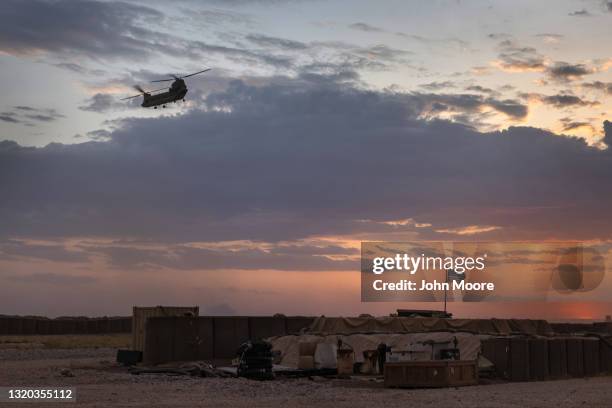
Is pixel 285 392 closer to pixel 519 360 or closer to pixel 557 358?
pixel 519 360

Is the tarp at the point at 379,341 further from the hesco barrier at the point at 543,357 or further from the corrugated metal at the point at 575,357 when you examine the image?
the corrugated metal at the point at 575,357

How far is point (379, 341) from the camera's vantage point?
37.9m

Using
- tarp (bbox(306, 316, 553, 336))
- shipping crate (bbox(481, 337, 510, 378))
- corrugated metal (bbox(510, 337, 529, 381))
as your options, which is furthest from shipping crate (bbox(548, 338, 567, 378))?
tarp (bbox(306, 316, 553, 336))

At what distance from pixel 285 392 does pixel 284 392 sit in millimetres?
36

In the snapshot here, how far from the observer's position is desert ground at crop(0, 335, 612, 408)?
2536cm

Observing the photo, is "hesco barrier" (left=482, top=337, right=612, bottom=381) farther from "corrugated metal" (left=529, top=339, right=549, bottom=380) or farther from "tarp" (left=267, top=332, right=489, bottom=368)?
"tarp" (left=267, top=332, right=489, bottom=368)

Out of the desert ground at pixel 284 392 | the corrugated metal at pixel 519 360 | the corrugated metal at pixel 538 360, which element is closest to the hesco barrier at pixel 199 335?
the desert ground at pixel 284 392

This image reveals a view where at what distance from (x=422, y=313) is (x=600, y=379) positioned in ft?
46.2

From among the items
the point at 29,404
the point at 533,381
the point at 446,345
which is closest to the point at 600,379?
the point at 533,381

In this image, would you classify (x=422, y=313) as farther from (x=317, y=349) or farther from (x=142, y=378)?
(x=142, y=378)

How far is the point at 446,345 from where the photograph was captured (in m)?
34.5

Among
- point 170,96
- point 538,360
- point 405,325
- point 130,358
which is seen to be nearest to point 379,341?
point 405,325

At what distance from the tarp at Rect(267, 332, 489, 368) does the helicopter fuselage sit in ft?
113

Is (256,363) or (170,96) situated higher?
(170,96)
